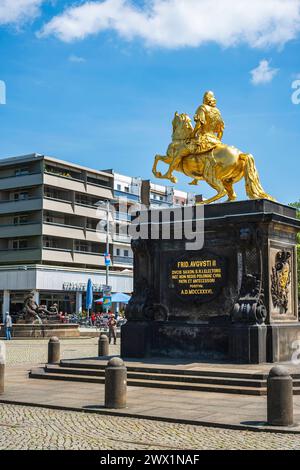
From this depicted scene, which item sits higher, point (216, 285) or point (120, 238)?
point (120, 238)

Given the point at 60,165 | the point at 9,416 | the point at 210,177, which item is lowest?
the point at 9,416

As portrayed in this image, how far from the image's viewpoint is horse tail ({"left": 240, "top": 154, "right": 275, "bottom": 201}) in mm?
17891

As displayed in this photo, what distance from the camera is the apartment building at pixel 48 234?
65.8 m

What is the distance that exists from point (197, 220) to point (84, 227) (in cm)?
5704

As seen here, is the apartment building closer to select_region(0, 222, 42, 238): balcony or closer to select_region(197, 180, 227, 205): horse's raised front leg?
select_region(0, 222, 42, 238): balcony

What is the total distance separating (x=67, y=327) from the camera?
137ft

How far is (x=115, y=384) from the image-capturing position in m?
11.9

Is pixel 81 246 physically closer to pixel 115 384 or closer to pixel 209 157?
pixel 209 157

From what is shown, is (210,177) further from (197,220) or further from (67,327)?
(67,327)

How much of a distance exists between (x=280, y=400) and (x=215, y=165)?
9.26 metres

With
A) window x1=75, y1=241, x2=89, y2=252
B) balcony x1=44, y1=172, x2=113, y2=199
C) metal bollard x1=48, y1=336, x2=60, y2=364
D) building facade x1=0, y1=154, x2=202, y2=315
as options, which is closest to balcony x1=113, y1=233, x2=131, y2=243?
building facade x1=0, y1=154, x2=202, y2=315

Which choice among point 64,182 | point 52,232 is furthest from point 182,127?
point 64,182

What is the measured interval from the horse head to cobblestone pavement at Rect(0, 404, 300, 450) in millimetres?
9929
